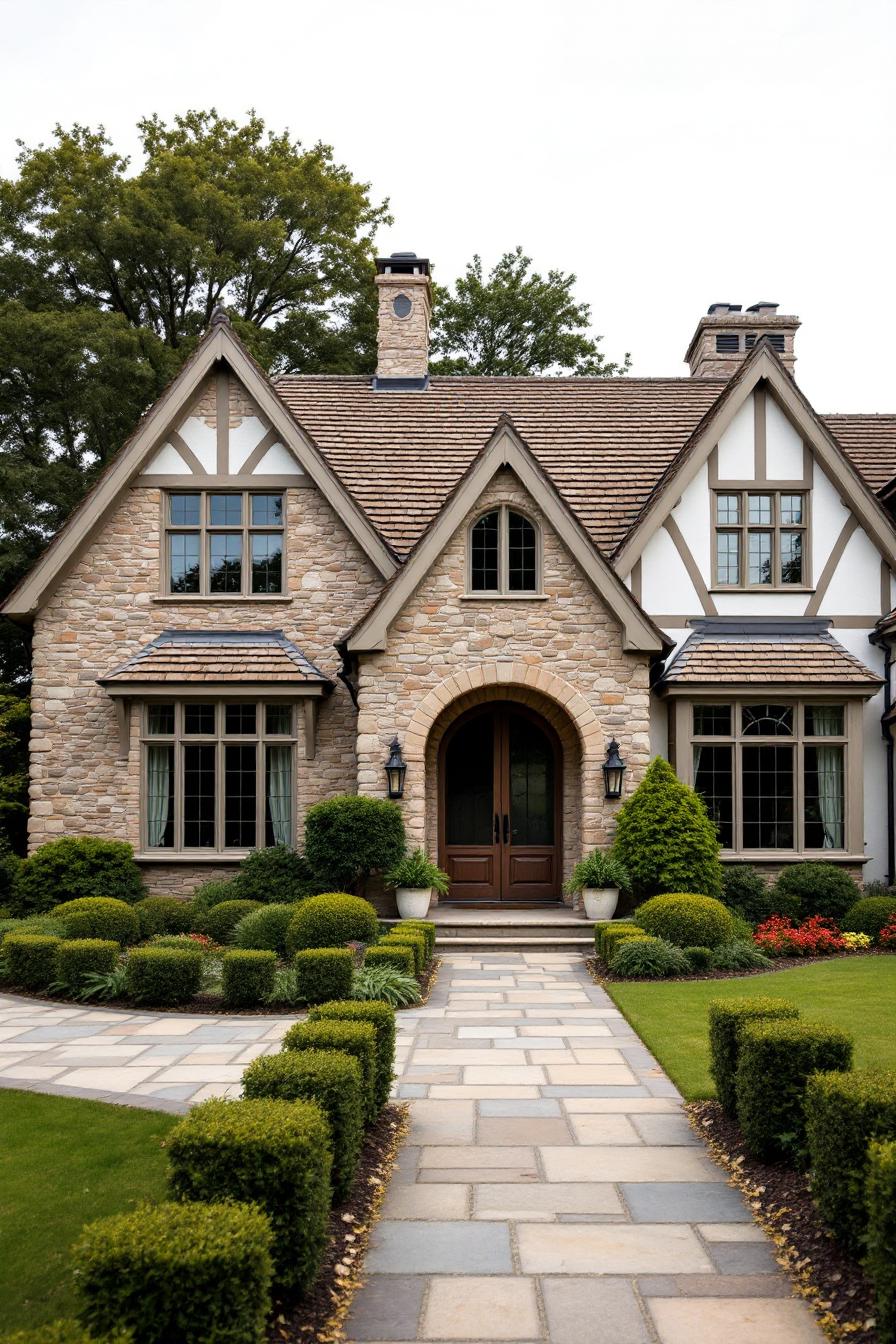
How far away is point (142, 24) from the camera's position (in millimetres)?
9883

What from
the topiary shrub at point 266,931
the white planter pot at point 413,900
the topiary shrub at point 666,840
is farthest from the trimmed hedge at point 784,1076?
the white planter pot at point 413,900

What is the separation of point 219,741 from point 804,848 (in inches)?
352

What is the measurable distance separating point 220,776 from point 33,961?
533cm

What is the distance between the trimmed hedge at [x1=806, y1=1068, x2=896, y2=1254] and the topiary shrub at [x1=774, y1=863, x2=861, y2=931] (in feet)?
34.4

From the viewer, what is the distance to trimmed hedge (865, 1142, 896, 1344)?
394cm

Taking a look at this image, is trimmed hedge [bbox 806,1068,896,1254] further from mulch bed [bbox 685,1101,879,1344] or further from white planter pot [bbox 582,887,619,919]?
white planter pot [bbox 582,887,619,919]

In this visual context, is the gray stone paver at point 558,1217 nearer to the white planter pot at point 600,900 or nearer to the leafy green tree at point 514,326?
the white planter pot at point 600,900

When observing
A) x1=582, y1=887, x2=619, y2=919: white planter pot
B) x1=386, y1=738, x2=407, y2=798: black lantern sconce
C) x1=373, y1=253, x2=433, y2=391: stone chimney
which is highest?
x1=373, y1=253, x2=433, y2=391: stone chimney

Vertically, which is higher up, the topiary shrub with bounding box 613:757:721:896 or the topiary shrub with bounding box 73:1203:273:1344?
the topiary shrub with bounding box 613:757:721:896

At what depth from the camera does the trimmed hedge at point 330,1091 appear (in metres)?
5.49

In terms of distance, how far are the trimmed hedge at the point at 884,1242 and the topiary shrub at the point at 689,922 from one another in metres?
8.78

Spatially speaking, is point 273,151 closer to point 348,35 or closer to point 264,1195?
point 348,35

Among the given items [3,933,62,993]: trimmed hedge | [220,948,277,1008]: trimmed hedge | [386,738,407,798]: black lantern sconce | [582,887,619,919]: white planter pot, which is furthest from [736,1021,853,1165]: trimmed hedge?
[386,738,407,798]: black lantern sconce

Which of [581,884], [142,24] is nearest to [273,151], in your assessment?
[142,24]
